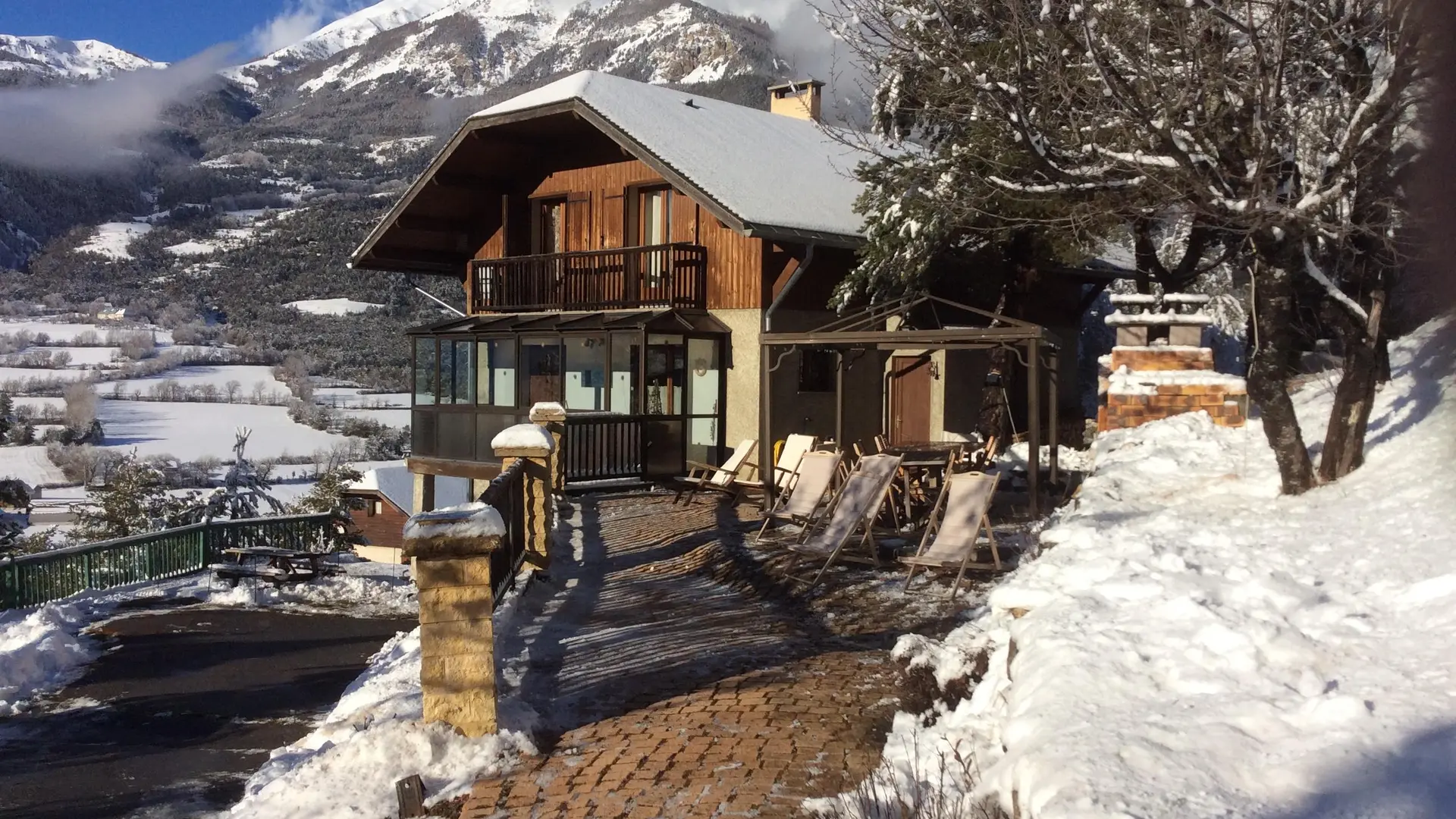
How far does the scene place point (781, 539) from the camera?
33.8 ft

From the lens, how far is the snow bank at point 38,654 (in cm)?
898

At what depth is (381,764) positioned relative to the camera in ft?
16.0

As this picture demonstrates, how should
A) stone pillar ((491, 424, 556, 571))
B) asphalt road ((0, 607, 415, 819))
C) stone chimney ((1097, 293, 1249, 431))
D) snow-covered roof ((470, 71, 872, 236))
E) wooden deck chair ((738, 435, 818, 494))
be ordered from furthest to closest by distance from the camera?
snow-covered roof ((470, 71, 872, 236)) < wooden deck chair ((738, 435, 818, 494)) < stone chimney ((1097, 293, 1249, 431)) < stone pillar ((491, 424, 556, 571)) < asphalt road ((0, 607, 415, 819))

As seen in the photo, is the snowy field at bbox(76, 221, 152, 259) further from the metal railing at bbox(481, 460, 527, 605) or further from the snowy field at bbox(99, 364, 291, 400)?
the metal railing at bbox(481, 460, 527, 605)

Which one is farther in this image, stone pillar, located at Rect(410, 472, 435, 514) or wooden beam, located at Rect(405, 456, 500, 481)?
stone pillar, located at Rect(410, 472, 435, 514)

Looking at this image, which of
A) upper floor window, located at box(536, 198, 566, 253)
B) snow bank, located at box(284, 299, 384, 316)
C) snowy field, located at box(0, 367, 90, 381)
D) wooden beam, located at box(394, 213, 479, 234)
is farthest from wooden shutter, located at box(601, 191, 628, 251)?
snow bank, located at box(284, 299, 384, 316)

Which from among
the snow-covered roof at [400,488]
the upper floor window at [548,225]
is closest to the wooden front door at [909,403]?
the upper floor window at [548,225]

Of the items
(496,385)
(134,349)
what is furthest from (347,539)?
(134,349)

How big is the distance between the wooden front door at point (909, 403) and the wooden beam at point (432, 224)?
27.5 ft

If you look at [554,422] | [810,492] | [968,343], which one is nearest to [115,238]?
[554,422]

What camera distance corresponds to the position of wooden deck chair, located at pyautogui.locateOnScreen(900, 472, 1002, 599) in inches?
305

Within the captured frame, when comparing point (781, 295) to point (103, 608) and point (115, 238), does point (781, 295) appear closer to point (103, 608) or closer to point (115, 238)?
point (103, 608)

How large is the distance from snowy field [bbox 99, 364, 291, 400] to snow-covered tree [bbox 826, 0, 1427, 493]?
54026 millimetres

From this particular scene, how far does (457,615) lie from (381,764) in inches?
27.1
